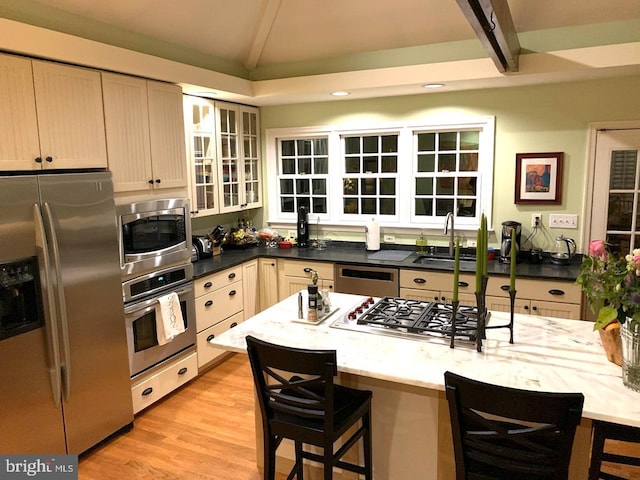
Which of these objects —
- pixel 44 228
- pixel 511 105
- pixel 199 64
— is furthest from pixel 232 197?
pixel 511 105

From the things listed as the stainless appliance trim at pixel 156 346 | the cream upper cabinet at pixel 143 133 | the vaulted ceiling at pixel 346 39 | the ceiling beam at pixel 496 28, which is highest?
the vaulted ceiling at pixel 346 39

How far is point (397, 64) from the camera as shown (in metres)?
4.10

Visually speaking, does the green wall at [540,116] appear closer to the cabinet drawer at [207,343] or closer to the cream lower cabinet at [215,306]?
the cream lower cabinet at [215,306]

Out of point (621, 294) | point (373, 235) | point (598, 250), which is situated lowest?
point (373, 235)

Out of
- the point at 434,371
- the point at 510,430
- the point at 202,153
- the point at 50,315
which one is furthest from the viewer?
the point at 202,153

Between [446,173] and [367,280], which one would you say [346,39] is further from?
[367,280]

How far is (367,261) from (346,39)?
6.29 feet

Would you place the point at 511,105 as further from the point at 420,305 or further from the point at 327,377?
the point at 327,377

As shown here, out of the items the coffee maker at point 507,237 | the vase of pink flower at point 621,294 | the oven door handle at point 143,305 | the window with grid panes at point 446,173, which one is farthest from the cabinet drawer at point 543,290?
the oven door handle at point 143,305

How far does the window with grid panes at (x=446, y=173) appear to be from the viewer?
440 centimetres

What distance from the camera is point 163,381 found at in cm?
356

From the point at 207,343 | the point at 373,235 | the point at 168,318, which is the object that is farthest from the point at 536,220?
the point at 168,318

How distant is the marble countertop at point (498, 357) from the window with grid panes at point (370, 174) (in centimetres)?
239

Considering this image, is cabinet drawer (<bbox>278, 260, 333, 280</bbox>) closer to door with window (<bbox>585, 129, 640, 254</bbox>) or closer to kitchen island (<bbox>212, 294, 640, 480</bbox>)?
kitchen island (<bbox>212, 294, 640, 480</bbox>)
